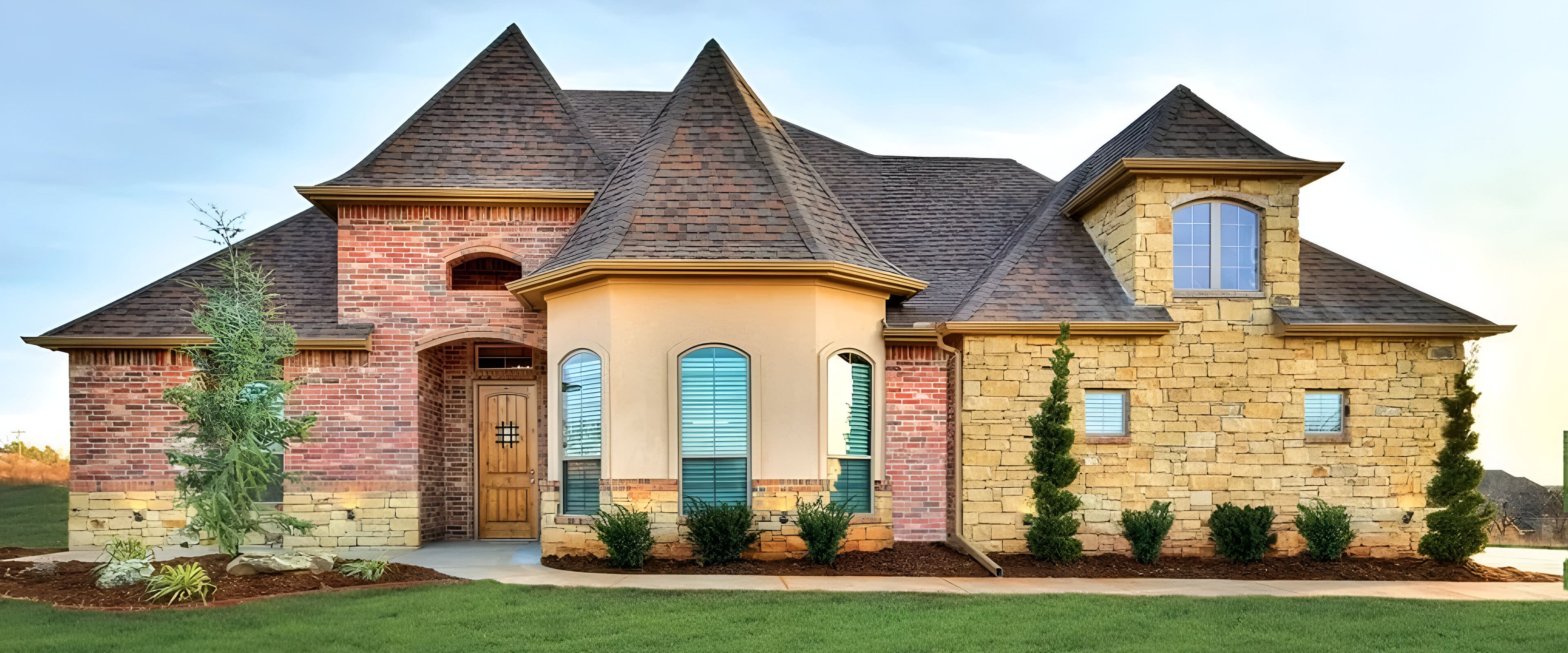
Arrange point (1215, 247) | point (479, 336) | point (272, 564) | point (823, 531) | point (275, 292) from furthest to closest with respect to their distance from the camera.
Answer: point (275, 292), point (479, 336), point (1215, 247), point (823, 531), point (272, 564)

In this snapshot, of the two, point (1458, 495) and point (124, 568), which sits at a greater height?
point (1458, 495)

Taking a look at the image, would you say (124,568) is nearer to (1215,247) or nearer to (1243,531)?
(1243,531)

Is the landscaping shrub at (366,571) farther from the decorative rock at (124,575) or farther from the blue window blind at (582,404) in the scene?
the blue window blind at (582,404)

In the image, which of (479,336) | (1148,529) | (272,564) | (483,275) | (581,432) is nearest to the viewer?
(272,564)

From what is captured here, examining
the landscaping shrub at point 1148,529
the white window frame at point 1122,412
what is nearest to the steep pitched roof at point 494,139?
the white window frame at point 1122,412

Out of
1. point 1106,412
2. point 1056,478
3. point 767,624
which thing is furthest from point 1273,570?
point 767,624

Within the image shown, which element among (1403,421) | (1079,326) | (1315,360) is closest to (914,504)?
(1079,326)

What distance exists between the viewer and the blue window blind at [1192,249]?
525 inches

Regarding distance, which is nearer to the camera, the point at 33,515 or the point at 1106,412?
the point at 1106,412

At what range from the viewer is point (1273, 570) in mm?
12148

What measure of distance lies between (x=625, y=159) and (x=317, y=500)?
607 cm

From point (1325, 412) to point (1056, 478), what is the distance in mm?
3976

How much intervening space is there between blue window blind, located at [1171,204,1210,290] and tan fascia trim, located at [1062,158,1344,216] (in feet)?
1.77


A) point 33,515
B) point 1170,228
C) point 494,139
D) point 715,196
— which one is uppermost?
point 494,139
